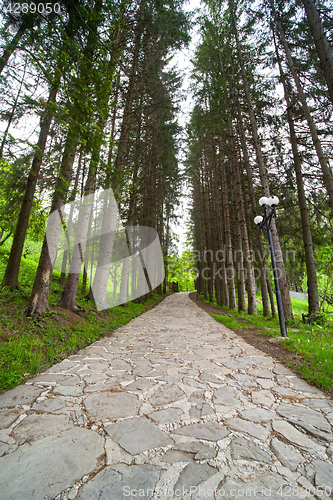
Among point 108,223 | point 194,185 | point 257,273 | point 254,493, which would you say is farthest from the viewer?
point 194,185

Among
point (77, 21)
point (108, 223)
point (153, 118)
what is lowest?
point (108, 223)

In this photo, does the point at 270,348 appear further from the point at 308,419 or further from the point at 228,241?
the point at 228,241

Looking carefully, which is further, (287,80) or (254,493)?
(287,80)

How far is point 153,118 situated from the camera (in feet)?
48.6

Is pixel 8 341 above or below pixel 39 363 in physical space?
above

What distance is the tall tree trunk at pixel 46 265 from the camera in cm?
498

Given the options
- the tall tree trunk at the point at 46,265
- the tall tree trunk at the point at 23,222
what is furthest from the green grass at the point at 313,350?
the tall tree trunk at the point at 23,222

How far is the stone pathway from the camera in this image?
1.47 metres

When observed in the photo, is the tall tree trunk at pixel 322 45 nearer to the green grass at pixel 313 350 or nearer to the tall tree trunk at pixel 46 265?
the green grass at pixel 313 350

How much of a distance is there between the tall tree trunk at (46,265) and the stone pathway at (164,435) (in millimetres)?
2054

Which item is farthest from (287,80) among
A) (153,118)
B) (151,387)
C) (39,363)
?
(39,363)

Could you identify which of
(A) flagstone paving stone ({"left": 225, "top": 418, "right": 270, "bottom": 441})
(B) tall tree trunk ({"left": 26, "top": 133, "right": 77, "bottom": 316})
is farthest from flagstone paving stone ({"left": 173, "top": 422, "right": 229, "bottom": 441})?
(B) tall tree trunk ({"left": 26, "top": 133, "right": 77, "bottom": 316})

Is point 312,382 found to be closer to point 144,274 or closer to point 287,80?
point 287,80

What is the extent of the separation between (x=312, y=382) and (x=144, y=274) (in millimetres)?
13241
